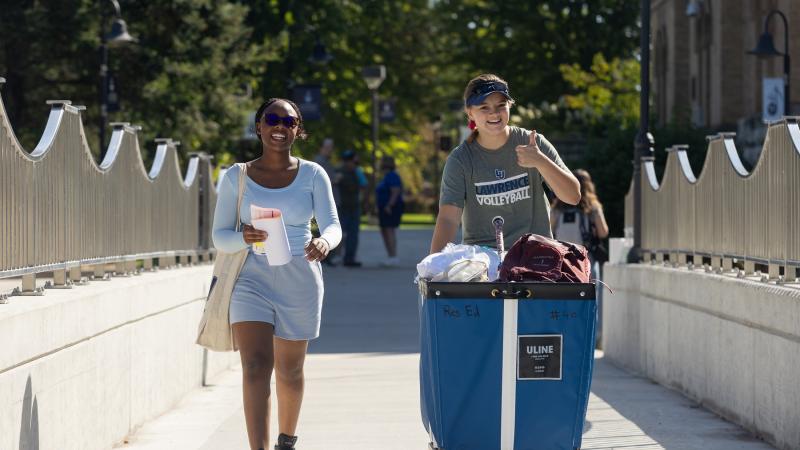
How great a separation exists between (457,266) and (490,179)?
0.73 metres

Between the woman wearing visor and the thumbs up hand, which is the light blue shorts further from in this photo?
the thumbs up hand

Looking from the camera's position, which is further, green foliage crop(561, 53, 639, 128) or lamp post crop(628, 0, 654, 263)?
green foliage crop(561, 53, 639, 128)

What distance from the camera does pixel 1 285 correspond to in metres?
7.59

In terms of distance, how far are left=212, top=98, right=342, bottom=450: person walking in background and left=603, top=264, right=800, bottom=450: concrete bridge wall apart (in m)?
2.52

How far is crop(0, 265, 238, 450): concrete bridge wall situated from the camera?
695cm

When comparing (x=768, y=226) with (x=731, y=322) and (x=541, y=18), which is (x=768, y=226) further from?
(x=541, y=18)

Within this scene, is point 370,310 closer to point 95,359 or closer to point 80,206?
point 80,206

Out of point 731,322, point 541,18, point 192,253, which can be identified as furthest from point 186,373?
point 541,18

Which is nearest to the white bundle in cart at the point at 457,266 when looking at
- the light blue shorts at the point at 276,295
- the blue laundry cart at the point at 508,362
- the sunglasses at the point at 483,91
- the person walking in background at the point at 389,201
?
the blue laundry cart at the point at 508,362

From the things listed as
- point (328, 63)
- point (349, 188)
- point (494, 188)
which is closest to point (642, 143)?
point (494, 188)

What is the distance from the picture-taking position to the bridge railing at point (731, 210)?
952 centimetres

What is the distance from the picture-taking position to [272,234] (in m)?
7.53

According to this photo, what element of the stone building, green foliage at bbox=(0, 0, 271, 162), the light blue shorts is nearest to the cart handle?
the light blue shorts

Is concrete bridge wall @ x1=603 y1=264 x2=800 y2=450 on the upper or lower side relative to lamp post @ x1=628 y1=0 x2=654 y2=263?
lower
